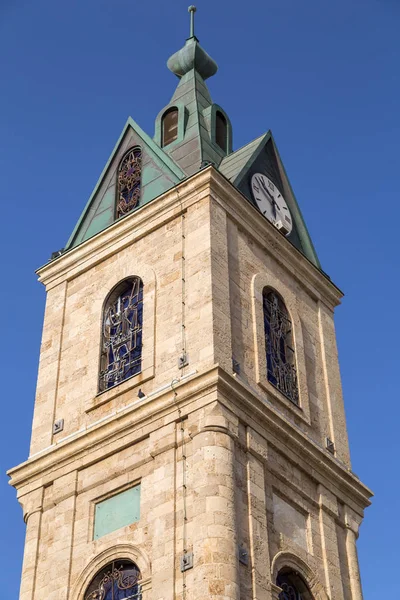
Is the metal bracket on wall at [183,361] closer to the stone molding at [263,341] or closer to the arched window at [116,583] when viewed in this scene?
the stone molding at [263,341]

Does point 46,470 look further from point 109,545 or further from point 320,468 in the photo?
point 320,468

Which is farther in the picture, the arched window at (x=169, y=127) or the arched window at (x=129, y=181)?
the arched window at (x=169, y=127)

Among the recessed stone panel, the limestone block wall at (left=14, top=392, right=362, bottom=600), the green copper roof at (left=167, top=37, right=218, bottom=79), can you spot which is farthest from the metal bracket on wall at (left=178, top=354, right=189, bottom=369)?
the green copper roof at (left=167, top=37, right=218, bottom=79)

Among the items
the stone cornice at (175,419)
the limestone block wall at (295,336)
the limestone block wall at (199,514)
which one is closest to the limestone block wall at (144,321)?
the stone cornice at (175,419)

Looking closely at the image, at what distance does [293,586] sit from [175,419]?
4.19 metres

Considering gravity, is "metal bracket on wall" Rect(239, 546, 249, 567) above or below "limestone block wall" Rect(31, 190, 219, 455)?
below

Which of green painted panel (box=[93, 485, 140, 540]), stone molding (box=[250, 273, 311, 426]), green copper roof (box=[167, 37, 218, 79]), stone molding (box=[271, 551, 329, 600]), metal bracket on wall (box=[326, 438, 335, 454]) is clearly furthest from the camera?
green copper roof (box=[167, 37, 218, 79])

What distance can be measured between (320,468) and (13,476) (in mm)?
6900

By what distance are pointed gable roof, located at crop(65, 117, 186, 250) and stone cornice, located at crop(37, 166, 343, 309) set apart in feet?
1.86

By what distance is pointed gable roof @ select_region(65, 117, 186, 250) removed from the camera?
3375 centimetres

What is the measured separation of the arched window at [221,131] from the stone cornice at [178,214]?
15.7 ft

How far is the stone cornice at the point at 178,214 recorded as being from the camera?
32062 mm

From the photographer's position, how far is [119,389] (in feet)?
98.0

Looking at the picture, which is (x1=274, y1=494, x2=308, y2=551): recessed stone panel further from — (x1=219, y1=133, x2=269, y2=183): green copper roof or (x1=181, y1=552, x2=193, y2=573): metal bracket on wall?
(x1=219, y1=133, x2=269, y2=183): green copper roof
